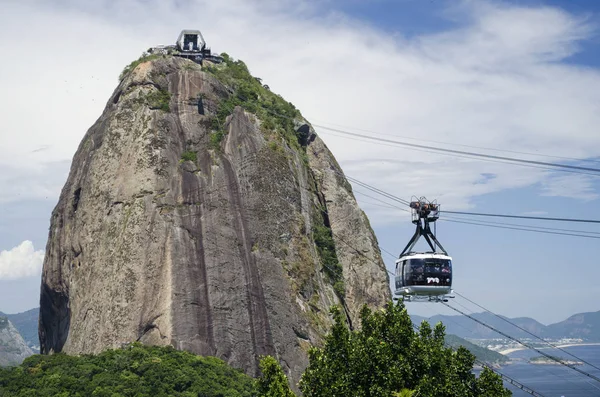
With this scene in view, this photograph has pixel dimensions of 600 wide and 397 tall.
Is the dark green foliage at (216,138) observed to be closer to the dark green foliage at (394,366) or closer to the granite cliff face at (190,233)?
the granite cliff face at (190,233)

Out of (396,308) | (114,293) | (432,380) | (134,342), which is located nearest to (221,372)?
(134,342)

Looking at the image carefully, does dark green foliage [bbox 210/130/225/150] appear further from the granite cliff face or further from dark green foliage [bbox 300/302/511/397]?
dark green foliage [bbox 300/302/511/397]

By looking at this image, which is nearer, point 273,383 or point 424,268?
point 273,383

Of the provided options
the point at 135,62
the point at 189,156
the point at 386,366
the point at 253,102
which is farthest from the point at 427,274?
the point at 135,62

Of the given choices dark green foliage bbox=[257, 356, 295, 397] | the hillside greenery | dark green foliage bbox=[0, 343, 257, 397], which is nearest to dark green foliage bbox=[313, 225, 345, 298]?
the hillside greenery

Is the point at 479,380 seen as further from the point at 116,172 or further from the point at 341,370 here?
the point at 116,172

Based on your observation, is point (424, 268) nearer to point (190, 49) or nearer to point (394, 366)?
point (394, 366)
